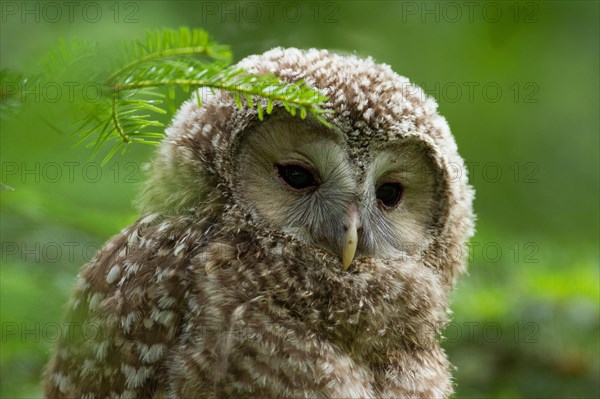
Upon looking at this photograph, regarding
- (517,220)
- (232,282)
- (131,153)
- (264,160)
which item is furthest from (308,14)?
(232,282)

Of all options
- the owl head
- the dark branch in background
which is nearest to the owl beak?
the owl head

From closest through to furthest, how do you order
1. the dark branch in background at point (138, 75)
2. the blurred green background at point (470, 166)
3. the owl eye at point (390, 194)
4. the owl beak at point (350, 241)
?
the dark branch in background at point (138, 75), the blurred green background at point (470, 166), the owl beak at point (350, 241), the owl eye at point (390, 194)

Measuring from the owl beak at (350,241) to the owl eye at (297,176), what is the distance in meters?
0.23

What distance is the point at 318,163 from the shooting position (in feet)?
9.32

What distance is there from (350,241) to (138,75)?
4.36ft

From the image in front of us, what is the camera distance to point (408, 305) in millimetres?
2977

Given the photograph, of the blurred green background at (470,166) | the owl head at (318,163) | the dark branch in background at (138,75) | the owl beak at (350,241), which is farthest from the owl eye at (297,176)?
the dark branch in background at (138,75)

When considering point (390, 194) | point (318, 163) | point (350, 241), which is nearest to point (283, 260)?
point (350, 241)

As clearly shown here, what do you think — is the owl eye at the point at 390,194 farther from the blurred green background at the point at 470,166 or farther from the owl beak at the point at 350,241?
the blurred green background at the point at 470,166

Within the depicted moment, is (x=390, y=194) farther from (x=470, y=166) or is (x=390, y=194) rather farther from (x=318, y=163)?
(x=470, y=166)

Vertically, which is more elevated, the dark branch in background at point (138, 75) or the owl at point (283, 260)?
the dark branch in background at point (138, 75)

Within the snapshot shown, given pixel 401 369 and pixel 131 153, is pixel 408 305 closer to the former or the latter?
pixel 401 369

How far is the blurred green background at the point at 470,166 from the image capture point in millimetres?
2398

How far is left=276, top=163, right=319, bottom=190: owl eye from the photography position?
113 inches
